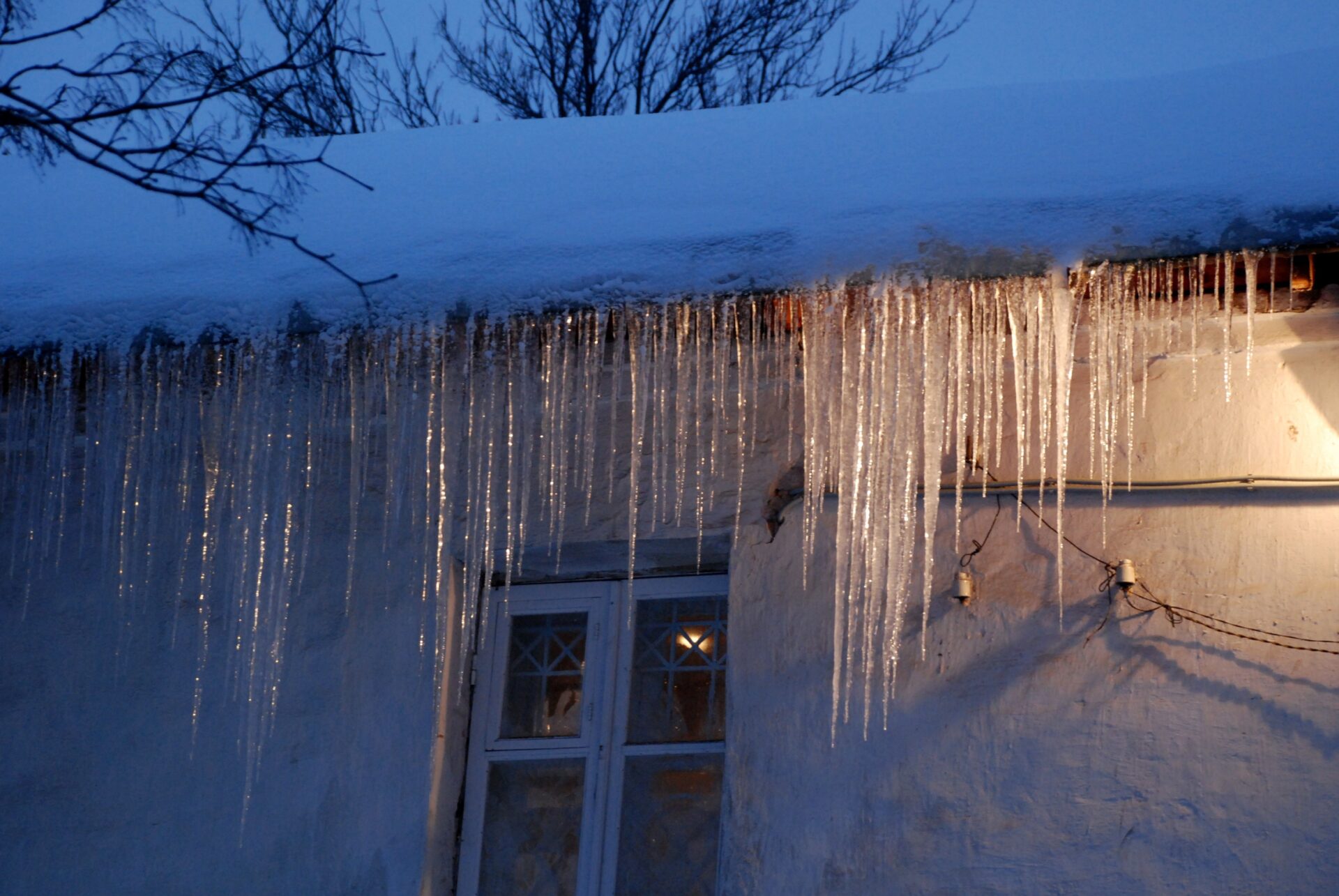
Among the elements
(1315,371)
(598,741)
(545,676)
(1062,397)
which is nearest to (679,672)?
(598,741)

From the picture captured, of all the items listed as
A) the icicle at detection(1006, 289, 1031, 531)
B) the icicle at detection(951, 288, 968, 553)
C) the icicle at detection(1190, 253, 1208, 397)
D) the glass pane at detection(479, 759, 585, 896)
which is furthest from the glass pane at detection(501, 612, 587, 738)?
the icicle at detection(1190, 253, 1208, 397)

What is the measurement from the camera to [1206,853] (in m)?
3.92

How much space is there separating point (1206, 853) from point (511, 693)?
2288 mm

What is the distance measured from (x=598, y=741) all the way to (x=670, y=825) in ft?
1.21

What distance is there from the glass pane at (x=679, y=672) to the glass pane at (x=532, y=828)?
286 mm

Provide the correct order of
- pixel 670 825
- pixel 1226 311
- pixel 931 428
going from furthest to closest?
pixel 670 825 → pixel 931 428 → pixel 1226 311

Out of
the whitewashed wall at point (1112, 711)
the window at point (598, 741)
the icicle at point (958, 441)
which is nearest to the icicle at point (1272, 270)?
the whitewashed wall at point (1112, 711)

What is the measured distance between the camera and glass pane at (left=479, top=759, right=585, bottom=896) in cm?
463

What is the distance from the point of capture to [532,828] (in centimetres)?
470

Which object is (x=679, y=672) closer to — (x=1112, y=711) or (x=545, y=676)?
(x=545, y=676)

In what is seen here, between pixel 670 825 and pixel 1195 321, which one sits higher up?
pixel 1195 321

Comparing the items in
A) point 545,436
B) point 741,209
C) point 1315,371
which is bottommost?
point 545,436

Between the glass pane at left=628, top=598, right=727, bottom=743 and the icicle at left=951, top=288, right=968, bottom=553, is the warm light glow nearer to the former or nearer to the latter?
the glass pane at left=628, top=598, right=727, bottom=743

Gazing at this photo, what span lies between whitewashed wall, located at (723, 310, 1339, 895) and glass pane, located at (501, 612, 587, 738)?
0.63 m
